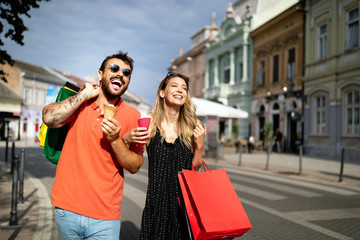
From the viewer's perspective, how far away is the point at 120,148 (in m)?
2.00

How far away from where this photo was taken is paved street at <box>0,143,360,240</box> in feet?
16.1

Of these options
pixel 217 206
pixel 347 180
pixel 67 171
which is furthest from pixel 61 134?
pixel 347 180

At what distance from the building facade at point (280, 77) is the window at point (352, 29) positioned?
14.5ft

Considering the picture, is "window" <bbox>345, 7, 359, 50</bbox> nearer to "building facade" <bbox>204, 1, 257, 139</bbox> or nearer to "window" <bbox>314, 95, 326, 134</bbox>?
"window" <bbox>314, 95, 326, 134</bbox>

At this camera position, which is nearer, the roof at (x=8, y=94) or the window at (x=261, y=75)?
the window at (x=261, y=75)

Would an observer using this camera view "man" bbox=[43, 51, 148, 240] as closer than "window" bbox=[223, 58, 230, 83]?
Yes

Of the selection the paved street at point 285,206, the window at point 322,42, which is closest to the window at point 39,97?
the window at point 322,42

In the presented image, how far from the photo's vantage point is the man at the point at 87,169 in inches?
79.7

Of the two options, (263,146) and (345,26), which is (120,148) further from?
(263,146)

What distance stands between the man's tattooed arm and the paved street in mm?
2864

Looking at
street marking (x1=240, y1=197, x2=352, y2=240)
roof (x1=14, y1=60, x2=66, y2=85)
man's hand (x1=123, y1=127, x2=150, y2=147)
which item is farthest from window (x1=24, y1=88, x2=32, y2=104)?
man's hand (x1=123, y1=127, x2=150, y2=147)

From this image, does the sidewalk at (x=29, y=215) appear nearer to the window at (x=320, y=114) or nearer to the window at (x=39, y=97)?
the window at (x=320, y=114)

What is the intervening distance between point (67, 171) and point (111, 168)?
10.8 inches

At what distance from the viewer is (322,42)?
20078mm
